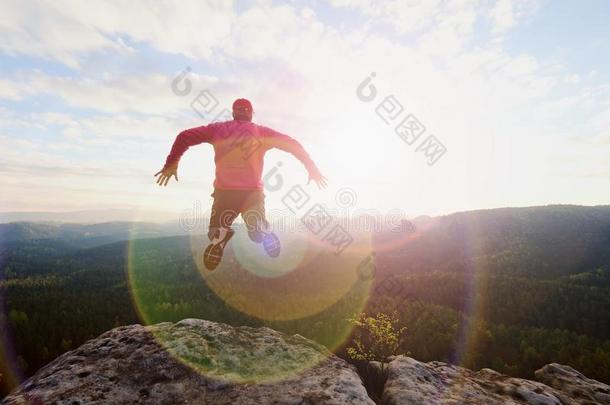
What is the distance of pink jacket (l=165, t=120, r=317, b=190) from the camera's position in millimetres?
9211

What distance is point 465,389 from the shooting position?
431 inches

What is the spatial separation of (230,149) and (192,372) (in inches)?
238

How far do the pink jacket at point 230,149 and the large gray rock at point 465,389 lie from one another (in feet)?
23.8

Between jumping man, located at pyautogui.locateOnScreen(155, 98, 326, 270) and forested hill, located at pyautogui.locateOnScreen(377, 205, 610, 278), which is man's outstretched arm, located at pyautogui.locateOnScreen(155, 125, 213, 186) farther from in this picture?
forested hill, located at pyautogui.locateOnScreen(377, 205, 610, 278)

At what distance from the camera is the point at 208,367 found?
32.4 feet

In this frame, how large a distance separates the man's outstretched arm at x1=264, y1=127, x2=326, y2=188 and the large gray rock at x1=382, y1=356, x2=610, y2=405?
634cm

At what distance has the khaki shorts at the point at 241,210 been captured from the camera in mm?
9367

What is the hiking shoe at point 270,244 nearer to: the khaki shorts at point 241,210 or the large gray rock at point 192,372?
the khaki shorts at point 241,210

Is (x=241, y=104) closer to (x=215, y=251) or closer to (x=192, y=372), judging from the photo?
(x=215, y=251)

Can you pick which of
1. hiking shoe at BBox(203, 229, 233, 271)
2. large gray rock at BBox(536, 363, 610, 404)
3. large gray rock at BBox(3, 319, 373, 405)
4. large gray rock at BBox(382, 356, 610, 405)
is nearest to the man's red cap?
hiking shoe at BBox(203, 229, 233, 271)

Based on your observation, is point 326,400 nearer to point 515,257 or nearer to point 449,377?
point 449,377

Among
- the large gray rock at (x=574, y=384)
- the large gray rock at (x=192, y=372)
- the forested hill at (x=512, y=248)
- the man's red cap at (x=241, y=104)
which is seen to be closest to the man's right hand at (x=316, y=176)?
the man's red cap at (x=241, y=104)

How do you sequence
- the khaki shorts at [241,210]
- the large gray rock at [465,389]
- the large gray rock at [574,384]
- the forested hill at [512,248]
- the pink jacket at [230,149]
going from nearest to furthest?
the pink jacket at [230,149], the khaki shorts at [241,210], the large gray rock at [465,389], the large gray rock at [574,384], the forested hill at [512,248]

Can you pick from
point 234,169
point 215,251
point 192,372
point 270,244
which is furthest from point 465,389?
point 234,169
